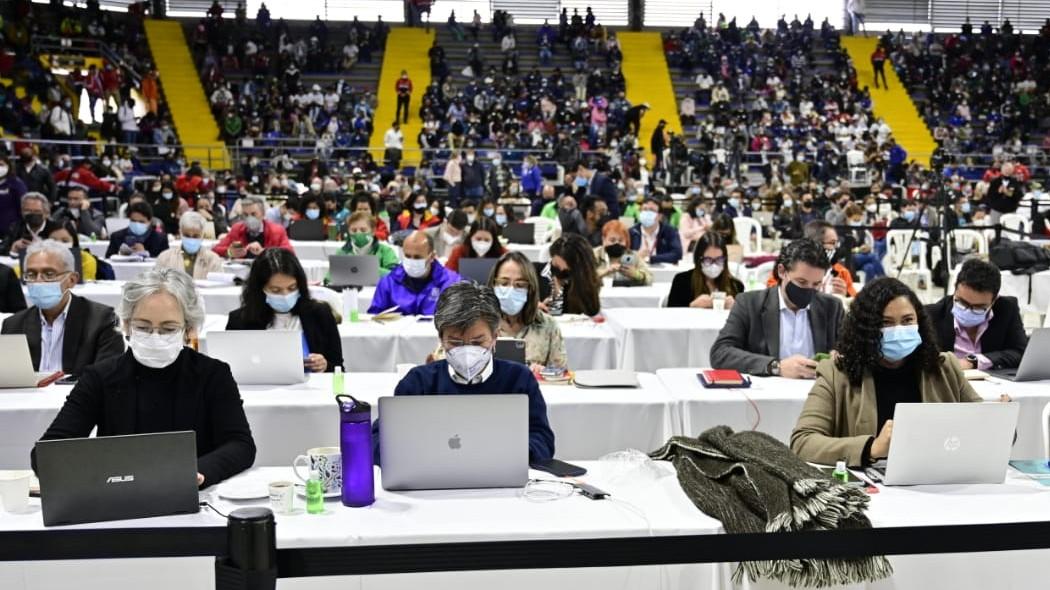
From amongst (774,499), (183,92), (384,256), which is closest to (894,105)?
(183,92)

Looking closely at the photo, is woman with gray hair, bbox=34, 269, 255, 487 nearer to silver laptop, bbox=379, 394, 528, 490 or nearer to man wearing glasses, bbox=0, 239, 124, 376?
silver laptop, bbox=379, 394, 528, 490

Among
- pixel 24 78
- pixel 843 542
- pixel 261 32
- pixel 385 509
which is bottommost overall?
pixel 385 509

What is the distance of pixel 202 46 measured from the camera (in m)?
27.2

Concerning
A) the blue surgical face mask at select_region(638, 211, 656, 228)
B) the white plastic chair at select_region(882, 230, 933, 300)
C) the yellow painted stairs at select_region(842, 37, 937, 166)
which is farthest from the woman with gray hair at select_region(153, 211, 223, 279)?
the yellow painted stairs at select_region(842, 37, 937, 166)

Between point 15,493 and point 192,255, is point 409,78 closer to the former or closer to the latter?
point 192,255

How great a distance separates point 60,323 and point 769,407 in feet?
9.61

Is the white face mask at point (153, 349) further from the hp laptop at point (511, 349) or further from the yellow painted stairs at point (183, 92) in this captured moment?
the yellow painted stairs at point (183, 92)

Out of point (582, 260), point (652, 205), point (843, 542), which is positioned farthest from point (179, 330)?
point (652, 205)

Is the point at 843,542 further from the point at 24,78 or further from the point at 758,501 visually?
the point at 24,78

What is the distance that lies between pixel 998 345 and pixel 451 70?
24.2 meters

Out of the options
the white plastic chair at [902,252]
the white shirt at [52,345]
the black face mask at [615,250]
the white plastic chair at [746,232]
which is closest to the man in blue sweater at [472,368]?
the white shirt at [52,345]

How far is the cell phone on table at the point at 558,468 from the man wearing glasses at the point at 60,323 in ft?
7.25

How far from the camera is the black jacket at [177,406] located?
3186 mm

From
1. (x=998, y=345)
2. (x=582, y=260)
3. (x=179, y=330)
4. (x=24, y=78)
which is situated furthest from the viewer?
(x=24, y=78)
